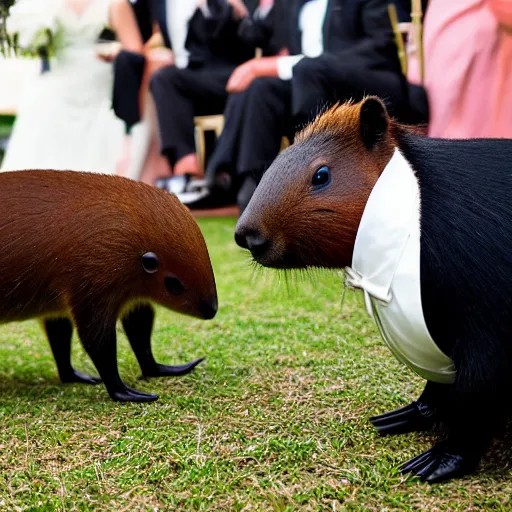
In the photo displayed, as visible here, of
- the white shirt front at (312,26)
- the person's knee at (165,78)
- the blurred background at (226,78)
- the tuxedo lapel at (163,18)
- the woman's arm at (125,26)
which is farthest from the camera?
the woman's arm at (125,26)

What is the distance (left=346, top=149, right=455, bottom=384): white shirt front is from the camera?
4.39ft

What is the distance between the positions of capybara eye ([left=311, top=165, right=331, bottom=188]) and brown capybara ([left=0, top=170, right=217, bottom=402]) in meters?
0.52

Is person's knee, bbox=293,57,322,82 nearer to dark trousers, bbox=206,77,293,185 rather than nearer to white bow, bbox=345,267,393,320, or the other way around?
dark trousers, bbox=206,77,293,185

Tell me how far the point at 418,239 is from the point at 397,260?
0.06 metres

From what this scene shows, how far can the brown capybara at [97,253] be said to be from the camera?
1817 mm

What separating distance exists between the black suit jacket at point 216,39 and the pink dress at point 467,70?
225cm

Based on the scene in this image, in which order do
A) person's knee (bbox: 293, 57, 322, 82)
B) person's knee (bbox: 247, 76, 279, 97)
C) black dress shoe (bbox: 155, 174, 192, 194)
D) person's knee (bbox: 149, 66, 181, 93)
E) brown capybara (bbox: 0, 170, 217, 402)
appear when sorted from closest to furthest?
brown capybara (bbox: 0, 170, 217, 402)
person's knee (bbox: 293, 57, 322, 82)
person's knee (bbox: 247, 76, 279, 97)
person's knee (bbox: 149, 66, 181, 93)
black dress shoe (bbox: 155, 174, 192, 194)

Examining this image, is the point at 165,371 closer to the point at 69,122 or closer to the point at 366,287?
the point at 366,287

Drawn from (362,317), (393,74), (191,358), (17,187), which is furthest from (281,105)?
(17,187)

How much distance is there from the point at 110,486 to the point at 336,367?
3.02ft

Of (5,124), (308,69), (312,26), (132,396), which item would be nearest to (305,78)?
(308,69)

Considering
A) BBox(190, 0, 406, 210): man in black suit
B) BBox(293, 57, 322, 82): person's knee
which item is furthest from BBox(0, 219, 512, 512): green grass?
BBox(293, 57, 322, 82): person's knee

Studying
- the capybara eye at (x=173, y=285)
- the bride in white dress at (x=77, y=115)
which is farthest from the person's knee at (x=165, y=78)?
the capybara eye at (x=173, y=285)

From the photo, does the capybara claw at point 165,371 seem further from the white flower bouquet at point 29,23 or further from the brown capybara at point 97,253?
the white flower bouquet at point 29,23
